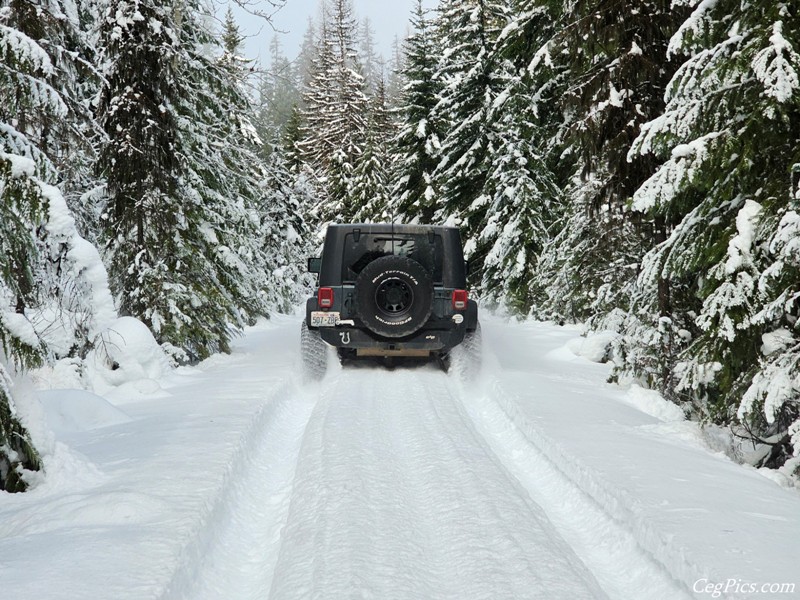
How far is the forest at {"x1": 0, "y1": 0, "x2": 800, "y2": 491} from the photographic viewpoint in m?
4.89

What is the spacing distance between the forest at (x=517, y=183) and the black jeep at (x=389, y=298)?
240 centimetres

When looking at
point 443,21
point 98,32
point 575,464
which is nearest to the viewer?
point 575,464

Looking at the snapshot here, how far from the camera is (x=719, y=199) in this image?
587cm

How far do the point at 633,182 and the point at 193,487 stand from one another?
7.39 m

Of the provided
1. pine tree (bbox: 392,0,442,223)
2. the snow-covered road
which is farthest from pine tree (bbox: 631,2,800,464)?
pine tree (bbox: 392,0,442,223)

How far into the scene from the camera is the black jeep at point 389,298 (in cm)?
948

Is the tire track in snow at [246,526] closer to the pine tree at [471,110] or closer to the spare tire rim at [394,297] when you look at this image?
the spare tire rim at [394,297]

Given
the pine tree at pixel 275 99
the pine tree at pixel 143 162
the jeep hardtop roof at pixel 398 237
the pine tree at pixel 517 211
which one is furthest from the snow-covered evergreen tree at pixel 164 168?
the pine tree at pixel 517 211

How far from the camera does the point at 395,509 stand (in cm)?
445

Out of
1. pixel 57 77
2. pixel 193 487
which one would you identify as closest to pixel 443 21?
pixel 57 77

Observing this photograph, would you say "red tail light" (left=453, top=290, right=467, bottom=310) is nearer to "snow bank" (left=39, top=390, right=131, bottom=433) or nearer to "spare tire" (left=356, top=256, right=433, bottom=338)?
"spare tire" (left=356, top=256, right=433, bottom=338)

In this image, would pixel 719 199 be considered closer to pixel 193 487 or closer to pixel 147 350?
pixel 193 487

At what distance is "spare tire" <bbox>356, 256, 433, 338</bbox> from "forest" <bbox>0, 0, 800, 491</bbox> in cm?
293

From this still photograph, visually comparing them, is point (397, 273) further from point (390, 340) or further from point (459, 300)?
point (459, 300)
